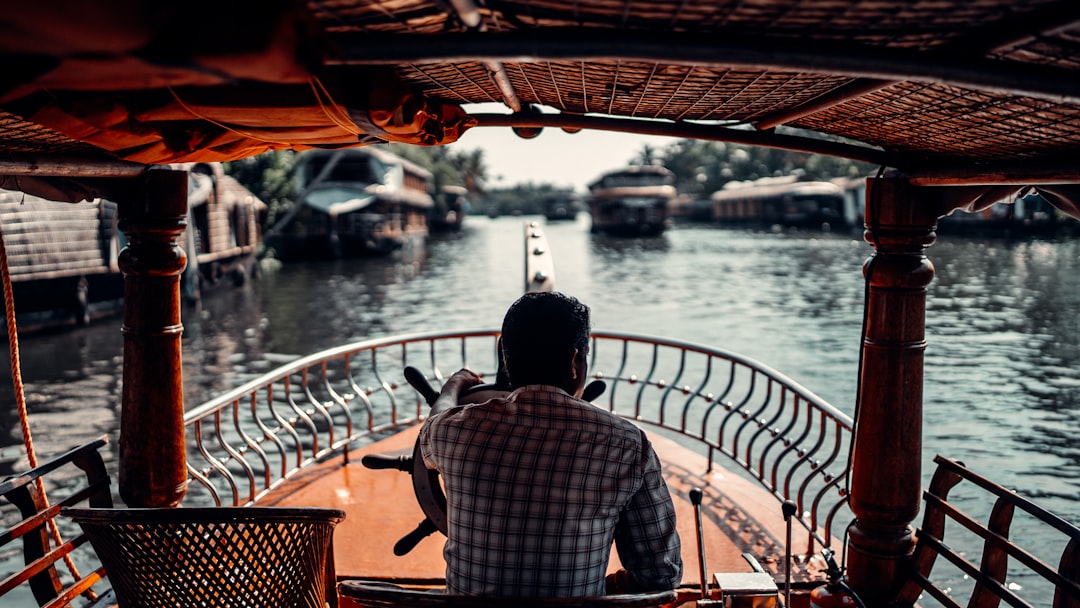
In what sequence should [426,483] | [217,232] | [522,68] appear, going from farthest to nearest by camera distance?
[217,232], [426,483], [522,68]

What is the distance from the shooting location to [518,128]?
3.31 meters

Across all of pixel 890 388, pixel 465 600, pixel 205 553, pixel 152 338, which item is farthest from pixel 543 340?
pixel 152 338

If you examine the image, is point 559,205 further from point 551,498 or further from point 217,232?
point 551,498

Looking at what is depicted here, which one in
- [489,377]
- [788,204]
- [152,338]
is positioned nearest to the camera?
[152,338]

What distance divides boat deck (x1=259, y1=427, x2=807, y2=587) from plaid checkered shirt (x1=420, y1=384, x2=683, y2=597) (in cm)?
186

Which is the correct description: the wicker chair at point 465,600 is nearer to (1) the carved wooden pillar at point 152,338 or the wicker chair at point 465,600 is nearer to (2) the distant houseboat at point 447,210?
(1) the carved wooden pillar at point 152,338

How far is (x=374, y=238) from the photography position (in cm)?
3438

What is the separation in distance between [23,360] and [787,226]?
150 feet

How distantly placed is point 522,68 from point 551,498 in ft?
4.06

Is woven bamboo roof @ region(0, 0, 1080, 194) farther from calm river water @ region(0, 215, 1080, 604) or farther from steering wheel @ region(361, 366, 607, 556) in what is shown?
calm river water @ region(0, 215, 1080, 604)

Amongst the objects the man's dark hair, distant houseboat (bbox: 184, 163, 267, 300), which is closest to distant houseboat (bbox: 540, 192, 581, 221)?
distant houseboat (bbox: 184, 163, 267, 300)

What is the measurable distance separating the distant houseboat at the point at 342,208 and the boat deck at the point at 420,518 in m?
27.8

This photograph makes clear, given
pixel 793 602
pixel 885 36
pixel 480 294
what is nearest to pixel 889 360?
pixel 793 602

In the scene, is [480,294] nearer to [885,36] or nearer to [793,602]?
[793,602]
